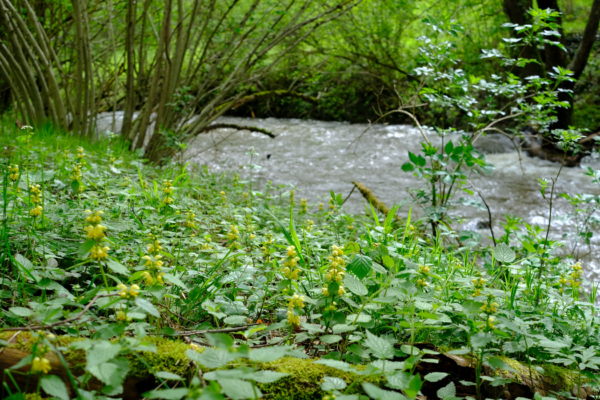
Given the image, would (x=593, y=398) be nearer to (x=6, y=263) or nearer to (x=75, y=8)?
(x=6, y=263)

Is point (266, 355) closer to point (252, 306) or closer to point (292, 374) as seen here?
point (292, 374)

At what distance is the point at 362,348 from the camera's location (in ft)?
4.60

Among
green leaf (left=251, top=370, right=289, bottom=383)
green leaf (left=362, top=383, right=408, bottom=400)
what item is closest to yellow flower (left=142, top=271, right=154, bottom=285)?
green leaf (left=251, top=370, right=289, bottom=383)

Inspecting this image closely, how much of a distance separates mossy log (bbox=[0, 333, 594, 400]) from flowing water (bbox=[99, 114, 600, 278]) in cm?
258

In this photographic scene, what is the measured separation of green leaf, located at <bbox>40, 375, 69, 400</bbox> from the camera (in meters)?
0.89

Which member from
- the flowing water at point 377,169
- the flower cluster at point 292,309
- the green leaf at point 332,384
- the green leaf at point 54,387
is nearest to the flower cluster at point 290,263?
the flower cluster at point 292,309

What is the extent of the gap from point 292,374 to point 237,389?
0.36 m

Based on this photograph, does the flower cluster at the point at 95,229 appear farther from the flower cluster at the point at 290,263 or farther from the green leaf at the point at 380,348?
the green leaf at the point at 380,348

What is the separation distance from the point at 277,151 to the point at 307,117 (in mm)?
3113

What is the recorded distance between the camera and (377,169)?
660 cm

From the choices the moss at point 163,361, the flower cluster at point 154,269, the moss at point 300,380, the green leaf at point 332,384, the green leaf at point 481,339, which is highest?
the flower cluster at point 154,269

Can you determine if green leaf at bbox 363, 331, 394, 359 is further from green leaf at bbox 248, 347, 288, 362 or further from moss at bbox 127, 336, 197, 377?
moss at bbox 127, 336, 197, 377

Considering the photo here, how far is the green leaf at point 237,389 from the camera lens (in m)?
0.86

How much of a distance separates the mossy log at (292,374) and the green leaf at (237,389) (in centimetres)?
29
